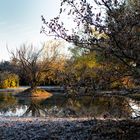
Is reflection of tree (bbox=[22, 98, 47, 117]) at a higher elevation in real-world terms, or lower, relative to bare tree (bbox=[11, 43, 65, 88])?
lower

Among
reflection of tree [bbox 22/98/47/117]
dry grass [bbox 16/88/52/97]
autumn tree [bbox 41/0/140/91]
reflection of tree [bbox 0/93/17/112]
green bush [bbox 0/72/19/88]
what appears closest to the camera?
autumn tree [bbox 41/0/140/91]

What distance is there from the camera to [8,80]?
4550 centimetres

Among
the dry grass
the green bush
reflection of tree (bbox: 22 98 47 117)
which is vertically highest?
the green bush

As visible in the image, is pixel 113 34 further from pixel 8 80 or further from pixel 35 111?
pixel 8 80

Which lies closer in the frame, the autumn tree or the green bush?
the autumn tree

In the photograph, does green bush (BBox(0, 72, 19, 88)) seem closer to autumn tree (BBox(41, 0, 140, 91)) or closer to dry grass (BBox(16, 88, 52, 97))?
dry grass (BBox(16, 88, 52, 97))

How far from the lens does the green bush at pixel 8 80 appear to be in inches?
1757

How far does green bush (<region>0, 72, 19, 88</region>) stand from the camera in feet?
146

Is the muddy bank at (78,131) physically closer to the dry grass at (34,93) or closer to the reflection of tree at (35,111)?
the reflection of tree at (35,111)

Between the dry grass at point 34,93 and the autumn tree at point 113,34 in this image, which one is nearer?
the autumn tree at point 113,34

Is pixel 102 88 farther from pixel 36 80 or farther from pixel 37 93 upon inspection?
pixel 36 80

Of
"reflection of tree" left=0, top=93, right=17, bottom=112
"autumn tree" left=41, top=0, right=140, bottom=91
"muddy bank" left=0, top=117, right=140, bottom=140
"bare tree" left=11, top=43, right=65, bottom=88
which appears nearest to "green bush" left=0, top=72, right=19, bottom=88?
"bare tree" left=11, top=43, right=65, bottom=88

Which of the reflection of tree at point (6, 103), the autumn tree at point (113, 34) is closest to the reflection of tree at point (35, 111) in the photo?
the reflection of tree at point (6, 103)

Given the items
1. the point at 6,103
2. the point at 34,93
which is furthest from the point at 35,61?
the point at 6,103
